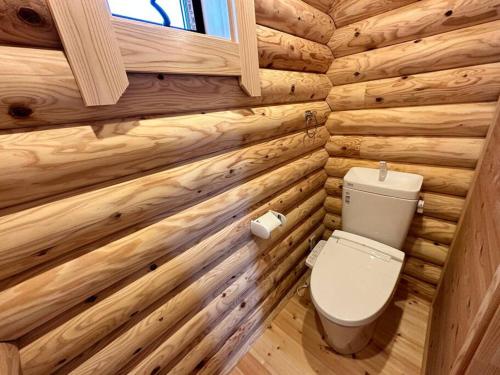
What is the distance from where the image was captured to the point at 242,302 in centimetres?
133

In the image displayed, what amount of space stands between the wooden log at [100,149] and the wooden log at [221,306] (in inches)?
29.9

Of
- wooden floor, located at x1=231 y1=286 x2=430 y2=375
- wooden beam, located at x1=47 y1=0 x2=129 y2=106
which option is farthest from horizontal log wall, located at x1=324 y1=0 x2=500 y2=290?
wooden beam, located at x1=47 y1=0 x2=129 y2=106

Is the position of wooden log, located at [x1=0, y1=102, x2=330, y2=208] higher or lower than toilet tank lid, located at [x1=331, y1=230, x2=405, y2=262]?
higher

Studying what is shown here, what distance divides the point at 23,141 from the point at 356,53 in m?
1.89

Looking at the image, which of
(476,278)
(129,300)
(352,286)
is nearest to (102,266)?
(129,300)

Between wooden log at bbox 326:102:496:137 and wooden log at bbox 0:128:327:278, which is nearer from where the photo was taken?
wooden log at bbox 0:128:327:278

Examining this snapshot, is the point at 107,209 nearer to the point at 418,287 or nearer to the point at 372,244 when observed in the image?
the point at 372,244

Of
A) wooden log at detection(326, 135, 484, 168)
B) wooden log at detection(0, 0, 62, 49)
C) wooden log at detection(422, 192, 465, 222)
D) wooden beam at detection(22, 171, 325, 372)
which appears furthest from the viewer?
wooden log at detection(422, 192, 465, 222)

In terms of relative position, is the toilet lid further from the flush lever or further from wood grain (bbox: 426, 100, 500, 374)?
the flush lever

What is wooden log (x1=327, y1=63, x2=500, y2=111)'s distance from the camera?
1180mm

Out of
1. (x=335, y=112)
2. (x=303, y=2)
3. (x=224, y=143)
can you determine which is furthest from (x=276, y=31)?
(x=335, y=112)

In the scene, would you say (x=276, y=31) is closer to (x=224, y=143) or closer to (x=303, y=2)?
(x=303, y=2)

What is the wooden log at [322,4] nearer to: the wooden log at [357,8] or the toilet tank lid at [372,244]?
the wooden log at [357,8]

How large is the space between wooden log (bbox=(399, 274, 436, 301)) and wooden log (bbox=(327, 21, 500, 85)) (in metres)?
1.50
